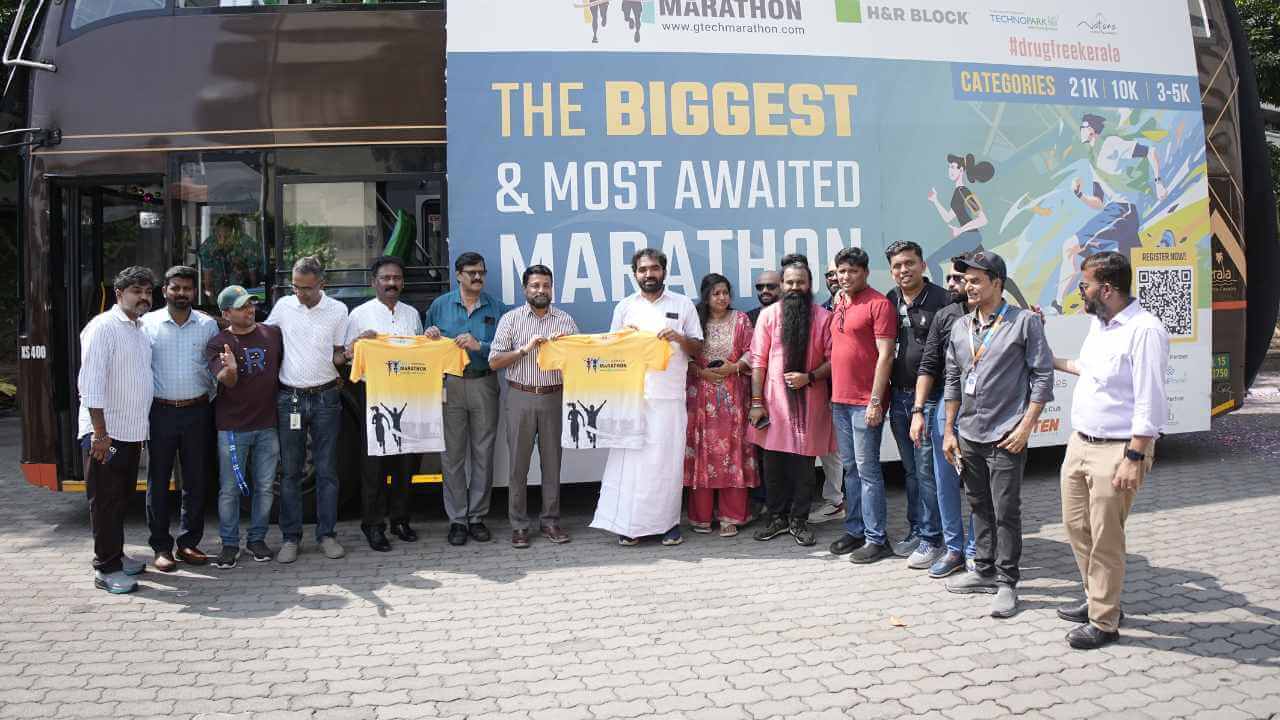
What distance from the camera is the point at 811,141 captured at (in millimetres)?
6309

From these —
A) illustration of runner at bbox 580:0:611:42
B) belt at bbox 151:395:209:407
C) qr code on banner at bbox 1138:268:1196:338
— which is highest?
illustration of runner at bbox 580:0:611:42

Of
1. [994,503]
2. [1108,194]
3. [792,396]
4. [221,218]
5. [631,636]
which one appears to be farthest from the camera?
[1108,194]

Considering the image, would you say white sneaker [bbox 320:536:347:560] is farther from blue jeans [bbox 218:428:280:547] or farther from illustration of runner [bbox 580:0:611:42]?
illustration of runner [bbox 580:0:611:42]

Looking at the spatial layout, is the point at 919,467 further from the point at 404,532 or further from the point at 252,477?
the point at 252,477

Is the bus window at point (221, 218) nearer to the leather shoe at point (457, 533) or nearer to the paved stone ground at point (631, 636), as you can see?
the paved stone ground at point (631, 636)

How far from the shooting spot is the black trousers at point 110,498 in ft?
15.9

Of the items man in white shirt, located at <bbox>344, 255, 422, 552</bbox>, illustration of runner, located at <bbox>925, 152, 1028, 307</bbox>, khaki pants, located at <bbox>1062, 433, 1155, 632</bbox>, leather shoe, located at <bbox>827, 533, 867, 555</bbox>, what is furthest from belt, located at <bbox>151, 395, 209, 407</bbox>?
illustration of runner, located at <bbox>925, 152, 1028, 307</bbox>

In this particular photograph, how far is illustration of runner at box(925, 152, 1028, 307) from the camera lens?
21.4ft

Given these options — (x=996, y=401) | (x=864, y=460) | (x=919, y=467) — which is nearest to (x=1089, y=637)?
(x=996, y=401)

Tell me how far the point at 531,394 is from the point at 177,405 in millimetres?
2129

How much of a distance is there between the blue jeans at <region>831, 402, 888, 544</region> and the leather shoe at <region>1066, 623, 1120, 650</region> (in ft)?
4.74

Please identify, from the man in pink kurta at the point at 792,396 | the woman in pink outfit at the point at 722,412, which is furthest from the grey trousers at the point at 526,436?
the man in pink kurta at the point at 792,396

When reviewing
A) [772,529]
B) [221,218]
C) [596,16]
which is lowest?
[772,529]

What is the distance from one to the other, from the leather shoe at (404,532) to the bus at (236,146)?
0.44m
